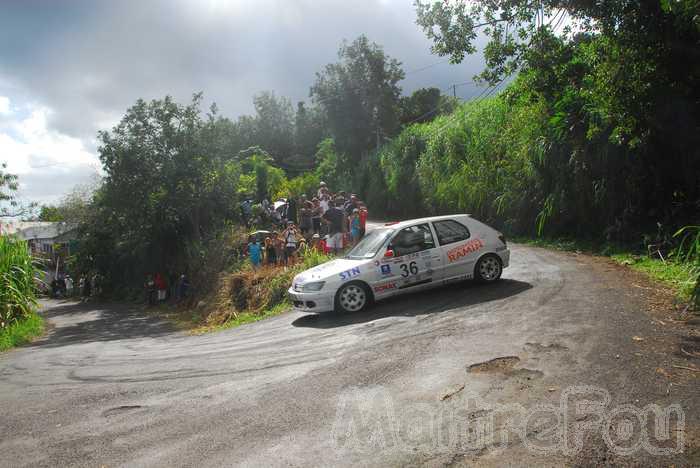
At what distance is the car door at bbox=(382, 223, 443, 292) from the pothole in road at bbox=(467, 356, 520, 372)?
441 cm

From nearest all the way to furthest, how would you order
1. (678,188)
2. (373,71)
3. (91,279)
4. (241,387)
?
(241,387) → (678,188) → (91,279) → (373,71)

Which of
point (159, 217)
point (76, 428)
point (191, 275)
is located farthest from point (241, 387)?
point (159, 217)

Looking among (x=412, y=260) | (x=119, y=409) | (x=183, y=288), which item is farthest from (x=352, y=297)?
(x=183, y=288)

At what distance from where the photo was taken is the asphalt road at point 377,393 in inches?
172

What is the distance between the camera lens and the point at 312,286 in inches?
415

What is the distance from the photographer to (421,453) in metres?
4.21

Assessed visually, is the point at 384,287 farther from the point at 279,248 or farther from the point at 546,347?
the point at 279,248

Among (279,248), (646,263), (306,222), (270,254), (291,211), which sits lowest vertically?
(646,263)

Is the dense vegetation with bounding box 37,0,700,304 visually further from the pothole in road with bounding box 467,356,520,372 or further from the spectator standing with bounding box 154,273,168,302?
the pothole in road with bounding box 467,356,520,372

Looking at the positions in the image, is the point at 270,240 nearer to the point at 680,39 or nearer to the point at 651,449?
the point at 680,39

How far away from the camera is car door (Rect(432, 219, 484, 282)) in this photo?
35.7 feet

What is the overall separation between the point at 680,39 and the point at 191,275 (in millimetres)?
20566

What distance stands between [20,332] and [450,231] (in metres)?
12.2

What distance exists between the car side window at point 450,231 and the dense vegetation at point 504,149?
3672 millimetres
